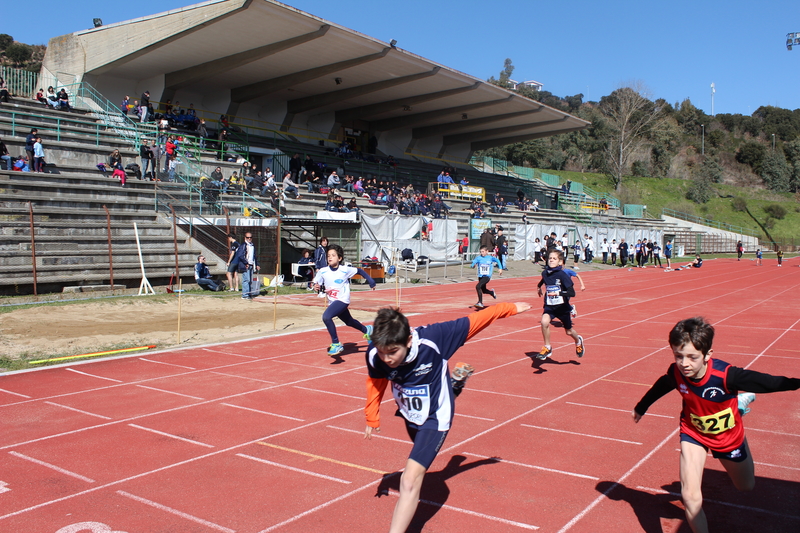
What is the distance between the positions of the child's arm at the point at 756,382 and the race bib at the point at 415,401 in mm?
1905

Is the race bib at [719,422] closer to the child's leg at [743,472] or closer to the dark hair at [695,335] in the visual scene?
the child's leg at [743,472]

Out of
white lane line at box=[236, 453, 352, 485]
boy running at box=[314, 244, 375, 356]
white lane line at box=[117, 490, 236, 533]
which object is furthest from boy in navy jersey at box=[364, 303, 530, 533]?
boy running at box=[314, 244, 375, 356]

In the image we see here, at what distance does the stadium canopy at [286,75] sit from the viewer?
27.5 meters

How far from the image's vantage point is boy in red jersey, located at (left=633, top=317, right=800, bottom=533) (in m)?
3.82

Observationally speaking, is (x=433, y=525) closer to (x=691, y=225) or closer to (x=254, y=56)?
(x=254, y=56)

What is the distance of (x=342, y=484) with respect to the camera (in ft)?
16.7

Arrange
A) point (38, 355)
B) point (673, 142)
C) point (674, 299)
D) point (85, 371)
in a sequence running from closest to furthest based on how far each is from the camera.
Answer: point (85, 371) → point (38, 355) → point (674, 299) → point (673, 142)

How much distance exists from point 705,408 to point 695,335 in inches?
20.3

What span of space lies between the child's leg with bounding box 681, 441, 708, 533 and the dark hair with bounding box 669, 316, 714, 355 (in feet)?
2.13

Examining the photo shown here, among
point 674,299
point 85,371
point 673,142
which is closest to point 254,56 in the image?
point 674,299

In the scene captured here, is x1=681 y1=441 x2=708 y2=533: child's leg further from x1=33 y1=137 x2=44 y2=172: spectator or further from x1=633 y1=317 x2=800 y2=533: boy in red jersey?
x1=33 y1=137 x2=44 y2=172: spectator

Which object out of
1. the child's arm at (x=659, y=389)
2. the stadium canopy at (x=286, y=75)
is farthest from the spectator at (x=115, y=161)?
the child's arm at (x=659, y=389)

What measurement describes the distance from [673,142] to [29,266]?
82420 mm

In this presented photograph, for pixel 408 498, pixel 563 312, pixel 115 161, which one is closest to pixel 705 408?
pixel 408 498
